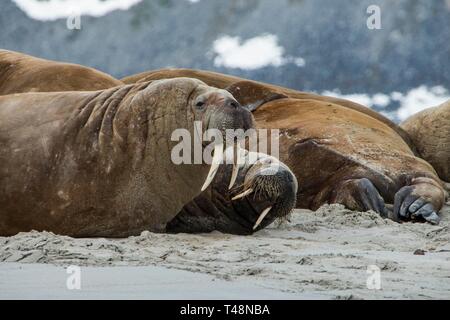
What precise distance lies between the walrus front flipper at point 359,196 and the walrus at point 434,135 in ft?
9.27

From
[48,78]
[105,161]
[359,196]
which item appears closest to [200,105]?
[105,161]

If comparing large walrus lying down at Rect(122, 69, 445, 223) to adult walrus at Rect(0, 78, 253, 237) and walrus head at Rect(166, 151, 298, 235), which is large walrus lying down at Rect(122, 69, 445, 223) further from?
adult walrus at Rect(0, 78, 253, 237)

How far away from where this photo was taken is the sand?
11.6 ft

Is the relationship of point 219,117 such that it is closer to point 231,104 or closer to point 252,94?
point 231,104

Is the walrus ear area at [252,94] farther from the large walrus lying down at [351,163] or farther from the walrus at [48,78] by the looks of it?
the walrus at [48,78]

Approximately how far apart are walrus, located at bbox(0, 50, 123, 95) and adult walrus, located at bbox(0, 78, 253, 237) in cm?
221

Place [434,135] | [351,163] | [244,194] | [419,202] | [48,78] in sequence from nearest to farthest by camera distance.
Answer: [244,194] → [419,202] → [351,163] → [48,78] → [434,135]

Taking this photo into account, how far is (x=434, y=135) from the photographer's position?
10242 mm

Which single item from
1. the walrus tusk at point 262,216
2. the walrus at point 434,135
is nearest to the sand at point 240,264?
the walrus tusk at point 262,216

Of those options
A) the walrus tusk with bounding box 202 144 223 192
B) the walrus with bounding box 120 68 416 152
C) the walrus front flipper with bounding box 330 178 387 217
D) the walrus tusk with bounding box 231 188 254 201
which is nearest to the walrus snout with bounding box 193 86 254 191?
the walrus tusk with bounding box 202 144 223 192

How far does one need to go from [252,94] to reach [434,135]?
88.6 inches
